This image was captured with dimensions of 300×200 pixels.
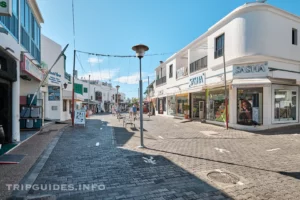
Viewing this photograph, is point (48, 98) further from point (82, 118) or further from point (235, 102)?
point (235, 102)

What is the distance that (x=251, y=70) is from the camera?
12258 millimetres

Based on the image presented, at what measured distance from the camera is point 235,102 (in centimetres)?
1298

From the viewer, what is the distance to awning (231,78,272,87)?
1146 cm

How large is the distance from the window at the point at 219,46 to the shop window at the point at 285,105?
183 inches

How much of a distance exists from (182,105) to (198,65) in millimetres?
5778

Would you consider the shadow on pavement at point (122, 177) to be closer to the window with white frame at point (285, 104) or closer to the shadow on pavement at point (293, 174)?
the shadow on pavement at point (293, 174)

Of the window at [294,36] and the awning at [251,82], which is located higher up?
the window at [294,36]

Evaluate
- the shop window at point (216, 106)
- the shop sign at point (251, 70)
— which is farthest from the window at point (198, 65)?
the shop sign at point (251, 70)

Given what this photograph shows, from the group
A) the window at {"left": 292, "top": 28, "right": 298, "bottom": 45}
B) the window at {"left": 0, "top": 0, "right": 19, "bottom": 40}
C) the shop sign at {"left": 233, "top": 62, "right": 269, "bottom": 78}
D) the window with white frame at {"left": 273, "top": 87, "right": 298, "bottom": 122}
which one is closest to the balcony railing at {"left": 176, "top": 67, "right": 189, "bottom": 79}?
the shop sign at {"left": 233, "top": 62, "right": 269, "bottom": 78}

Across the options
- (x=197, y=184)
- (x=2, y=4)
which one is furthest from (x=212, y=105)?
(x=2, y=4)

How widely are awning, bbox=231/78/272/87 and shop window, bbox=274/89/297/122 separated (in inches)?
72.8

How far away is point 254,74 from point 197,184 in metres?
10.6

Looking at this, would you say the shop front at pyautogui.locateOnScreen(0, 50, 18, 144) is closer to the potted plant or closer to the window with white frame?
the window with white frame

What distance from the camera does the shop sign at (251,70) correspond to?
39.4 ft
